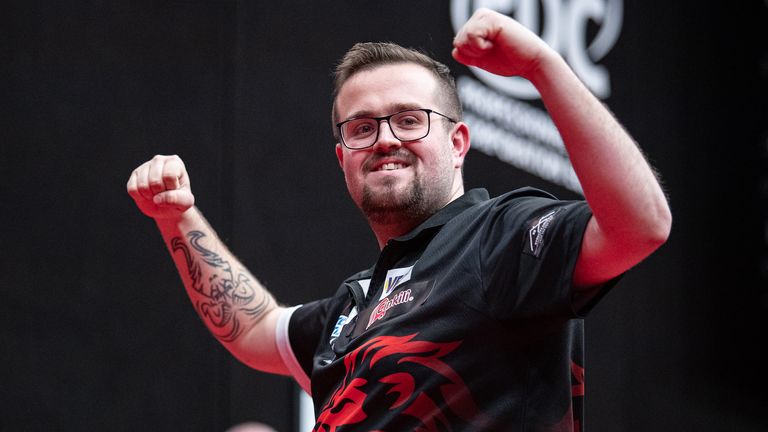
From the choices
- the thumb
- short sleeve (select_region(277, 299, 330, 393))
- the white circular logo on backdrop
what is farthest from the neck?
the white circular logo on backdrop

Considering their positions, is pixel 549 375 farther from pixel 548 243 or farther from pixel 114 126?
pixel 114 126

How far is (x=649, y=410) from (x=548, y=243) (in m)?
2.70

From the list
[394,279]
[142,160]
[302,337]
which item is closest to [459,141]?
[394,279]

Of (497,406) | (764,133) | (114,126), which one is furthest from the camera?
(764,133)

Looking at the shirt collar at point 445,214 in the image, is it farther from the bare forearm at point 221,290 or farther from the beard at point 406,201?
the bare forearm at point 221,290

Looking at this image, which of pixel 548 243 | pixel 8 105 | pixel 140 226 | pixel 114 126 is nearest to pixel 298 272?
pixel 140 226

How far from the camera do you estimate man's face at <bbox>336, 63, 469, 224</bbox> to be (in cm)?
156

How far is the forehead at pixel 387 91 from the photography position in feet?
5.24

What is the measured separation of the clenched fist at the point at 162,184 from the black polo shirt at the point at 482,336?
46cm

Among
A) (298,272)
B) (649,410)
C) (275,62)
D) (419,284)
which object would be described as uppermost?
(275,62)

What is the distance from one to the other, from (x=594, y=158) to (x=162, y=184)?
86 cm

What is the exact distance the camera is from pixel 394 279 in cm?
148

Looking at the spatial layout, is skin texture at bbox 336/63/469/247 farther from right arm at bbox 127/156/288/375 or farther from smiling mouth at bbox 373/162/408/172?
right arm at bbox 127/156/288/375

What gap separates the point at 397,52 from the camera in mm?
1702
